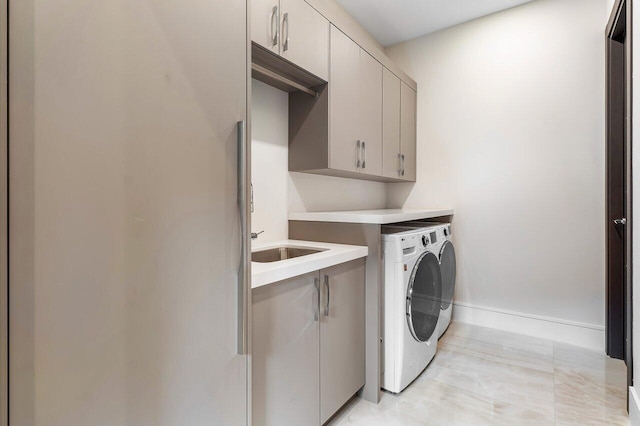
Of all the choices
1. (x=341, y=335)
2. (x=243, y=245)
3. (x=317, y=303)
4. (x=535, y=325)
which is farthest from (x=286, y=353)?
(x=535, y=325)

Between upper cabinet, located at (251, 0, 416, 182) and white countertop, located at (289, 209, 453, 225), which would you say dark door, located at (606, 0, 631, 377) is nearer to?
white countertop, located at (289, 209, 453, 225)

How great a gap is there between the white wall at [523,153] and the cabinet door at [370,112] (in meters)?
0.79

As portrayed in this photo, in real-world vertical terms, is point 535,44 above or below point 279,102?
above

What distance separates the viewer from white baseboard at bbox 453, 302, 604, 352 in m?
2.45

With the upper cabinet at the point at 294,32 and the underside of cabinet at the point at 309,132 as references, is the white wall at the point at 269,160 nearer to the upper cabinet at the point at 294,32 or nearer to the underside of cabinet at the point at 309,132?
the underside of cabinet at the point at 309,132

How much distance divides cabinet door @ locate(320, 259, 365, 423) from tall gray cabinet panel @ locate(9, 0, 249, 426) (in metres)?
0.57

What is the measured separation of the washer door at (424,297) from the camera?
1.89 m

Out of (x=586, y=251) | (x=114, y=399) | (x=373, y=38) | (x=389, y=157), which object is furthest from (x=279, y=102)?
(x=586, y=251)

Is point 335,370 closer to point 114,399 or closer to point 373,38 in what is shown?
point 114,399

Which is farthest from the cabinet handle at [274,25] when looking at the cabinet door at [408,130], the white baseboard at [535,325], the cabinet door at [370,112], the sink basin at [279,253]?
the white baseboard at [535,325]

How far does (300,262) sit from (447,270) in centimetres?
153

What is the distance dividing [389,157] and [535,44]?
1395 millimetres

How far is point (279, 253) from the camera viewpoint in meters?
1.94

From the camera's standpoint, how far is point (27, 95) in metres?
0.60
